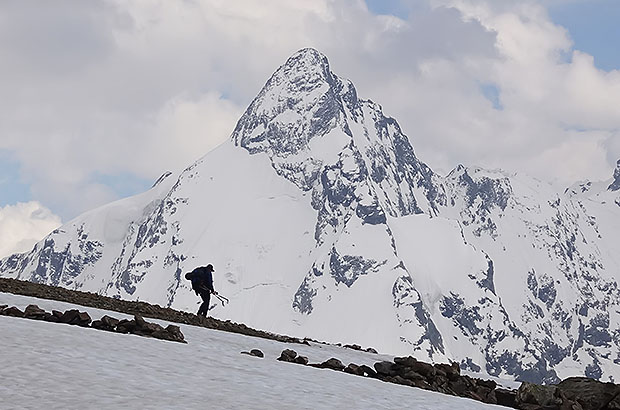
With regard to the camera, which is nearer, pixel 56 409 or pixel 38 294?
pixel 56 409

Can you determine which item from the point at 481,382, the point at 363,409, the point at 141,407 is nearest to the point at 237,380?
the point at 363,409

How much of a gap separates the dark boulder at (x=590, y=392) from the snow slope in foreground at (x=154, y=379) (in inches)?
109

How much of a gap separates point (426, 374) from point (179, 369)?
20.5 ft

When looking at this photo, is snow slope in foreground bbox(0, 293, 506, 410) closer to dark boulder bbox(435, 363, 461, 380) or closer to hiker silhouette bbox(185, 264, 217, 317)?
dark boulder bbox(435, 363, 461, 380)

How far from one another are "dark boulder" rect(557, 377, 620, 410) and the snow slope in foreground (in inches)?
109

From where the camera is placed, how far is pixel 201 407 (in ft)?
36.7

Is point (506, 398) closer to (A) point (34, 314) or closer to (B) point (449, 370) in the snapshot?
(B) point (449, 370)

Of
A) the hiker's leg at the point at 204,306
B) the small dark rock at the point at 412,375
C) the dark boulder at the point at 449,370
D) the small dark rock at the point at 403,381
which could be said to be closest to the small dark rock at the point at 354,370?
the small dark rock at the point at 412,375

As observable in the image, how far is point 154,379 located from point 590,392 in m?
8.46

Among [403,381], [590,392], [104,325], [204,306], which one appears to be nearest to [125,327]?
[104,325]

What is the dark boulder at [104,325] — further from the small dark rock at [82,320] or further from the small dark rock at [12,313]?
the small dark rock at [12,313]

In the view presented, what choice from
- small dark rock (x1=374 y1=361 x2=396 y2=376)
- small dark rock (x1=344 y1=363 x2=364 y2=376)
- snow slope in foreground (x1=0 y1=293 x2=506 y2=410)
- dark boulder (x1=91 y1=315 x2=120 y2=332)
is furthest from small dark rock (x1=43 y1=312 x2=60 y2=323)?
small dark rock (x1=374 y1=361 x2=396 y2=376)

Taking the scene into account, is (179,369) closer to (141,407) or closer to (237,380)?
(237,380)

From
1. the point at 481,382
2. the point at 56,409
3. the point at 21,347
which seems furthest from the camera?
the point at 481,382
